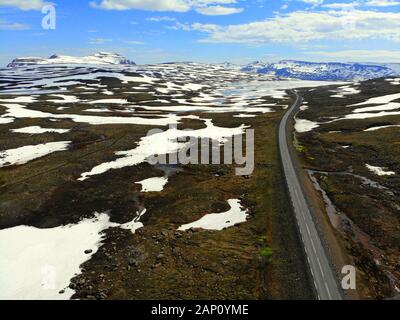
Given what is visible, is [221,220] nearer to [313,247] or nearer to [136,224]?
[136,224]

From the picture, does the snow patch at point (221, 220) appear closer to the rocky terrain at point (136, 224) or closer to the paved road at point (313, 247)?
the rocky terrain at point (136, 224)

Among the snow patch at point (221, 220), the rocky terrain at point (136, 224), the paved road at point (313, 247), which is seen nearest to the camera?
the paved road at point (313, 247)

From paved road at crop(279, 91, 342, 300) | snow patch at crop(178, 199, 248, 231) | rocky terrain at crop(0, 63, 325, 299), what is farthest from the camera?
snow patch at crop(178, 199, 248, 231)

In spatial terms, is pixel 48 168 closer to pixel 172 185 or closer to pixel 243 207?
pixel 172 185

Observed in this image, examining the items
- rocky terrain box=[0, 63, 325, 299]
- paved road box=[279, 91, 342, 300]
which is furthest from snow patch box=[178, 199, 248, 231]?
paved road box=[279, 91, 342, 300]

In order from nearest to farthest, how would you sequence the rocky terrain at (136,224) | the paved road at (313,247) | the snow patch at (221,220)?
the paved road at (313,247) < the rocky terrain at (136,224) < the snow patch at (221,220)

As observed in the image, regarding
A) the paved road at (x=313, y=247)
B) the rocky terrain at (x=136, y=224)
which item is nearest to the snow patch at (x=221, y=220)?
the rocky terrain at (x=136, y=224)

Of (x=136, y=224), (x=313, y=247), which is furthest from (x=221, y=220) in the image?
(x=313, y=247)

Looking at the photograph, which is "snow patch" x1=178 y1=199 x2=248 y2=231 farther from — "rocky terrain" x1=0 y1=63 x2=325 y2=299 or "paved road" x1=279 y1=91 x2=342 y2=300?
"paved road" x1=279 y1=91 x2=342 y2=300
